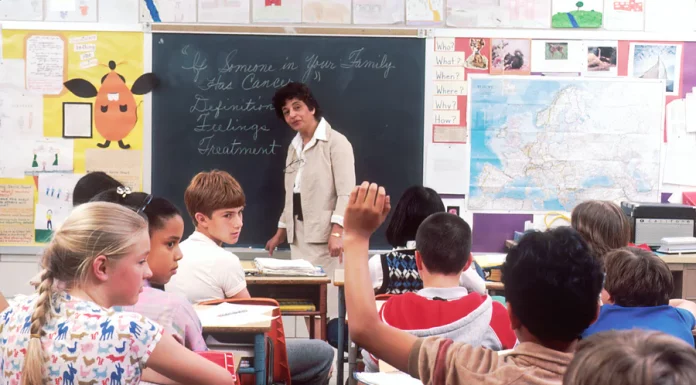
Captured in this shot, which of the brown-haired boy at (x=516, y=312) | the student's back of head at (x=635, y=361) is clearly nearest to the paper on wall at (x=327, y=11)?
the brown-haired boy at (x=516, y=312)

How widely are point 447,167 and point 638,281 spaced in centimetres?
301

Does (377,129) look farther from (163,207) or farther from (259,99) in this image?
(163,207)

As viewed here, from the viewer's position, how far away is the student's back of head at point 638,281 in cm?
242

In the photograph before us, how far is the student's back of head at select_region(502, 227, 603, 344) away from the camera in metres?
1.37

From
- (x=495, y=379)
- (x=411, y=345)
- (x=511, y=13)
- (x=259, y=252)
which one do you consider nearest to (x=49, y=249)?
(x=411, y=345)

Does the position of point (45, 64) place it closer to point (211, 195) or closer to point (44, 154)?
point (44, 154)

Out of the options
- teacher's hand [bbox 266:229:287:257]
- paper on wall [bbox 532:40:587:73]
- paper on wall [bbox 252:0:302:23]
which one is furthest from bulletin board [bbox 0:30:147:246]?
paper on wall [bbox 532:40:587:73]

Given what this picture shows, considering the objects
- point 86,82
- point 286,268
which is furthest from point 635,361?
point 86,82

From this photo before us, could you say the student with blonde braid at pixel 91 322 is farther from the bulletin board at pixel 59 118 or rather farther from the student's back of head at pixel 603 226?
the bulletin board at pixel 59 118

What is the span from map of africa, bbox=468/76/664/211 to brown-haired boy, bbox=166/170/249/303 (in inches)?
93.7

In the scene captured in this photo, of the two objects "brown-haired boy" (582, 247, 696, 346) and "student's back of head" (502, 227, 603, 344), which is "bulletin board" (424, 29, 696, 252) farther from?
"student's back of head" (502, 227, 603, 344)

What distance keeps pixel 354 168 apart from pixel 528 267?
3.97 meters

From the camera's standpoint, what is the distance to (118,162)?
17.3 feet

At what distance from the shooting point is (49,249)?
5.65ft
